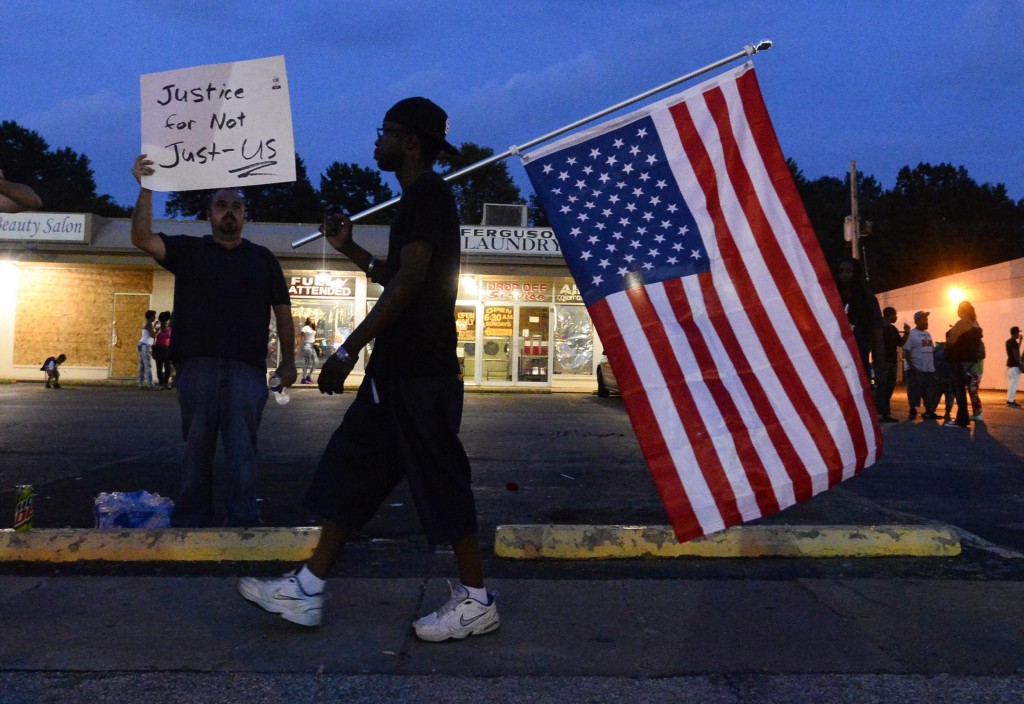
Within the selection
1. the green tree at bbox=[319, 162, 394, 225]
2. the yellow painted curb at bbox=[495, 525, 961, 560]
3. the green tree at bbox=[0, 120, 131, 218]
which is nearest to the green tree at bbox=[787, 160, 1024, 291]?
the green tree at bbox=[319, 162, 394, 225]

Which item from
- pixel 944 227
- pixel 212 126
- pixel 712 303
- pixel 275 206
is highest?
pixel 275 206

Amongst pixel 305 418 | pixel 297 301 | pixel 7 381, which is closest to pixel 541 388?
pixel 297 301

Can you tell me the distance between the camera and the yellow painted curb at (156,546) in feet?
14.2

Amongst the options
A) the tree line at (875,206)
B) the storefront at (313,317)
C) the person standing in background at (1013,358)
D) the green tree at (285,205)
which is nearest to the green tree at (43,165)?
the tree line at (875,206)

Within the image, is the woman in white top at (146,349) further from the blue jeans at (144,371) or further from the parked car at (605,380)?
the parked car at (605,380)

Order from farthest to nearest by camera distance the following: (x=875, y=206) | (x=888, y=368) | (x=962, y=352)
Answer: (x=875, y=206) < (x=888, y=368) < (x=962, y=352)

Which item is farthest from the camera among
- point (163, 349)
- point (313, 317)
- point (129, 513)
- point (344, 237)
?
point (313, 317)

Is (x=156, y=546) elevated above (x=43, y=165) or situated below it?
below

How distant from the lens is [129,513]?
15.8 feet

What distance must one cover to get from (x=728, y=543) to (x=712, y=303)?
5.21ft

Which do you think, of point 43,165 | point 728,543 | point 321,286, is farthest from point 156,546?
point 43,165

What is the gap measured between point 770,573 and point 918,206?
67360mm

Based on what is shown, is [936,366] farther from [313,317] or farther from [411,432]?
[313,317]

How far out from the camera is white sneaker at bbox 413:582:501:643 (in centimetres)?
322
